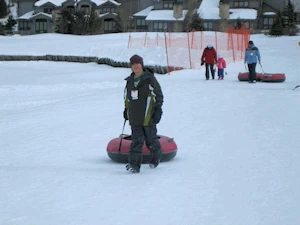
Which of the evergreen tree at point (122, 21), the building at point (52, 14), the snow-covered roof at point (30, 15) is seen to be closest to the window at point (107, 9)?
the building at point (52, 14)

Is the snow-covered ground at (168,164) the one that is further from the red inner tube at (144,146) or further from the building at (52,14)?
the building at (52,14)

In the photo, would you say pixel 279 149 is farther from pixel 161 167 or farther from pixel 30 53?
pixel 30 53

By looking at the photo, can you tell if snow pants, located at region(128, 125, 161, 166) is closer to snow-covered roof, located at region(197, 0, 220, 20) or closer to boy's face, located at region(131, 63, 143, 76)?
boy's face, located at region(131, 63, 143, 76)

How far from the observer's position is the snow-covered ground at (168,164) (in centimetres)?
529

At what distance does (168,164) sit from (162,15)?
5787 cm

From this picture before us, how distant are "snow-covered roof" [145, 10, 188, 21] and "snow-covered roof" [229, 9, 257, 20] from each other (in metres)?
5.90

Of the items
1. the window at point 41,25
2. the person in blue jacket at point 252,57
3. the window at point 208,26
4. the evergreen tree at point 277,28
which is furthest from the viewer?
the window at point 41,25

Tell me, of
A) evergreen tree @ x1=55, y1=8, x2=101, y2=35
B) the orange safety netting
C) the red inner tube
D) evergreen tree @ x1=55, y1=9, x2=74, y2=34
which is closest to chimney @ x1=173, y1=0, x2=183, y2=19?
evergreen tree @ x1=55, y1=8, x2=101, y2=35

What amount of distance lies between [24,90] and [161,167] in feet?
44.8

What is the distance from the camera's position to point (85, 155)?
8.16 meters

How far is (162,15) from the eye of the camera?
6394cm

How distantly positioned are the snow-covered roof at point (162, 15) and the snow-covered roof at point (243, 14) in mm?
5899

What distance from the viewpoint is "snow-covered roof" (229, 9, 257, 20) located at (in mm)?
60106

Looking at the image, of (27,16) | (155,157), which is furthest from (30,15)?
(155,157)
